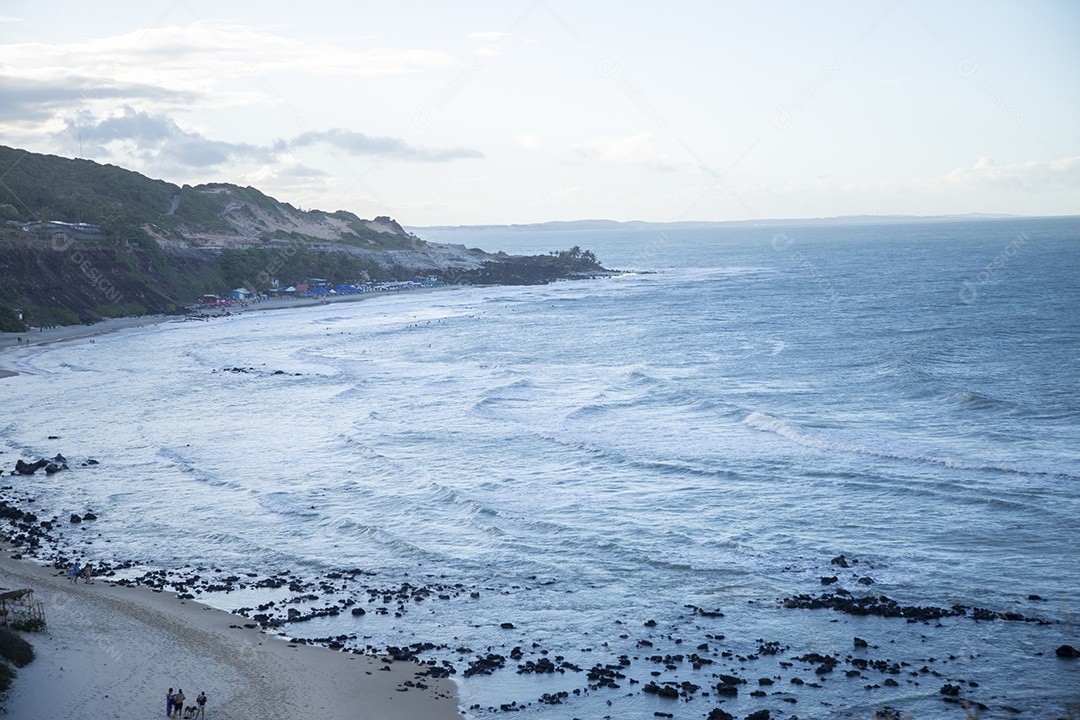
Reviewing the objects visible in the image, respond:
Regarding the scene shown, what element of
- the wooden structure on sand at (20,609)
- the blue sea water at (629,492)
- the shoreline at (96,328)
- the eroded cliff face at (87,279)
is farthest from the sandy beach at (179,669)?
the eroded cliff face at (87,279)

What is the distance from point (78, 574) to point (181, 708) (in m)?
10.7

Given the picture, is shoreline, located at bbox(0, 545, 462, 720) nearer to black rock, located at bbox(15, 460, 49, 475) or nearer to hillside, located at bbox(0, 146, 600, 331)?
black rock, located at bbox(15, 460, 49, 475)

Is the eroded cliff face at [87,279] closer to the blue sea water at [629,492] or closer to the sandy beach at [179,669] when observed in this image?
the blue sea water at [629,492]

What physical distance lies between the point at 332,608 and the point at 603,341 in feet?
186

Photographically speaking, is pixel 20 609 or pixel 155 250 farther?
pixel 155 250

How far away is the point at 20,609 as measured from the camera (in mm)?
25281

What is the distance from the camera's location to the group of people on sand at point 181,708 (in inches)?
810

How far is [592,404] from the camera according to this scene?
177 ft

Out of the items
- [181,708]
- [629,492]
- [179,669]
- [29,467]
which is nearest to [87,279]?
[29,467]

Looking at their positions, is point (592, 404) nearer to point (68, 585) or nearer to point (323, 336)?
point (68, 585)

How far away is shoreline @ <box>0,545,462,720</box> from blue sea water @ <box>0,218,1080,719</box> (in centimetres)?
134

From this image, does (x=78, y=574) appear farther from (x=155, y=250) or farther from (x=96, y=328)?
(x=155, y=250)

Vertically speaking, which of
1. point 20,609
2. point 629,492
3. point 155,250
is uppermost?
point 155,250

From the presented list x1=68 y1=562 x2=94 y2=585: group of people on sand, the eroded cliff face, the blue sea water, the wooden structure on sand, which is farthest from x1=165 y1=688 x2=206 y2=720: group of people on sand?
the eroded cliff face
